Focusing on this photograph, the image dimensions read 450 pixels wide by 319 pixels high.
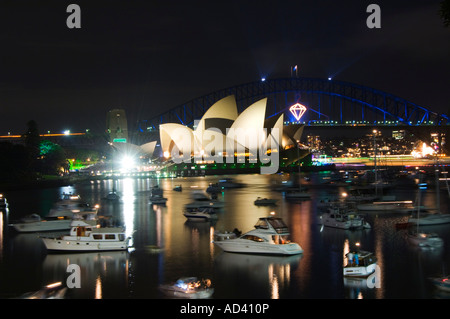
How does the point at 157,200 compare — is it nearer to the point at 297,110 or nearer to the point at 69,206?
the point at 69,206

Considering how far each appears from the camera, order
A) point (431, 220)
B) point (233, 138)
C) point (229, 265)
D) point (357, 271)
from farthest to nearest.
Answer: point (233, 138) → point (431, 220) → point (229, 265) → point (357, 271)

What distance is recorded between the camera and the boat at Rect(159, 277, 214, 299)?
14.8 meters

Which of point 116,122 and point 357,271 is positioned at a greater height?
point 116,122

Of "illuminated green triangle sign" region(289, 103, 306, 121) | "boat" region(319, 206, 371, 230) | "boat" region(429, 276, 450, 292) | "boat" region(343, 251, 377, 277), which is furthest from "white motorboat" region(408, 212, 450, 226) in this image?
"illuminated green triangle sign" region(289, 103, 306, 121)

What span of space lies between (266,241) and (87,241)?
6.55m

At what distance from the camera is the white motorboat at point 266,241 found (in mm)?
19484

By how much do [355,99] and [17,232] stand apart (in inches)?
4493

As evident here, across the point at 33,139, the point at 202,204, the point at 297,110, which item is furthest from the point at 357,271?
the point at 297,110

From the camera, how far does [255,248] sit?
19609 mm

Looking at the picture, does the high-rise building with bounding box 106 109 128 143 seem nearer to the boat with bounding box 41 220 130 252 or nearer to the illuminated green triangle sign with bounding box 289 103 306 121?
the illuminated green triangle sign with bounding box 289 103 306 121

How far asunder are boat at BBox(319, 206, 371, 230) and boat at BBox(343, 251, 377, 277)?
27.5ft
